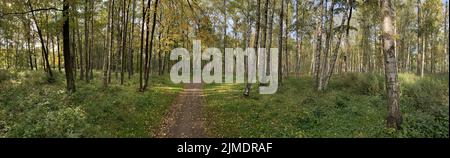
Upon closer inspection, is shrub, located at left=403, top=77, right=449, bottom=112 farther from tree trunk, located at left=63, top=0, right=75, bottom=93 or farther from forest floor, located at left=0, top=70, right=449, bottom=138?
tree trunk, located at left=63, top=0, right=75, bottom=93

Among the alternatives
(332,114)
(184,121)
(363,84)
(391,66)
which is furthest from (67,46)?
(363,84)

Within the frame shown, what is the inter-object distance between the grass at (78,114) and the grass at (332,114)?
2948 millimetres

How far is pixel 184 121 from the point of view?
42.9ft

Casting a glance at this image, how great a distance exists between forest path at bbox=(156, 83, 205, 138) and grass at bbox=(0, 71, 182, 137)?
1.44 feet

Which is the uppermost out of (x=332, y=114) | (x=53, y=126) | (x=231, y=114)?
(x=53, y=126)

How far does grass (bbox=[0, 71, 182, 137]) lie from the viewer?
877 centimetres

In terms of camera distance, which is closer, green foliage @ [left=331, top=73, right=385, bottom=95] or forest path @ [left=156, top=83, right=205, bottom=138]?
forest path @ [left=156, top=83, right=205, bottom=138]

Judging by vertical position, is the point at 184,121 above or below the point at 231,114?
below

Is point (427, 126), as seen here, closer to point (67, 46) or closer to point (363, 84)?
point (363, 84)

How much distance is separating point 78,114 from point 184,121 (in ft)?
14.2

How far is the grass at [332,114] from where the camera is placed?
9297 millimetres

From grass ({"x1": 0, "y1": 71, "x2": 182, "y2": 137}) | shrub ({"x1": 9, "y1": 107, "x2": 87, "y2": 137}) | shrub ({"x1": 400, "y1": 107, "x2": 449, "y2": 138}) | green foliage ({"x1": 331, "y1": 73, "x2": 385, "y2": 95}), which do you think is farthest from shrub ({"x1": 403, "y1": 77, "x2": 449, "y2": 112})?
shrub ({"x1": 9, "y1": 107, "x2": 87, "y2": 137})
